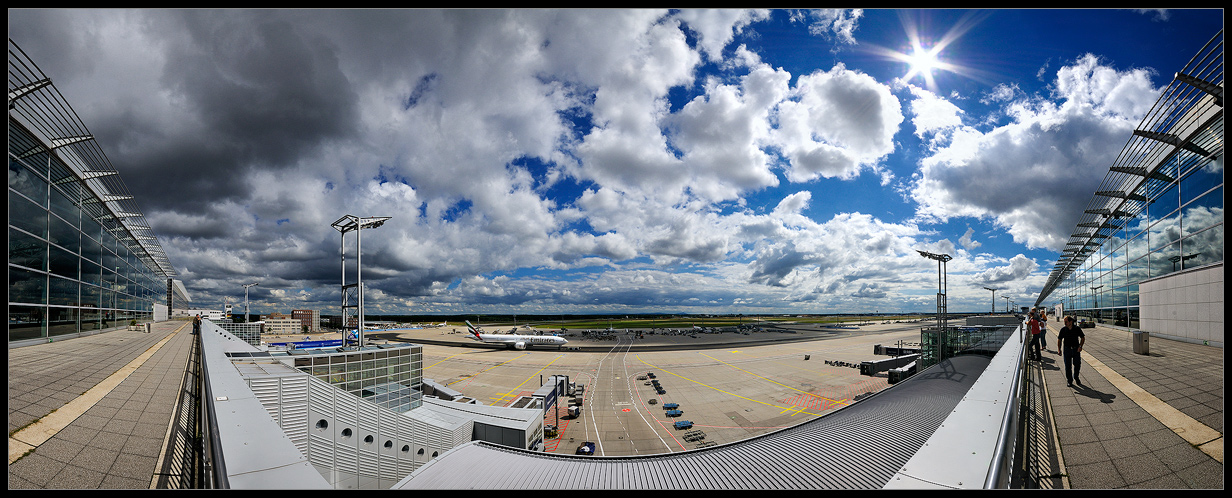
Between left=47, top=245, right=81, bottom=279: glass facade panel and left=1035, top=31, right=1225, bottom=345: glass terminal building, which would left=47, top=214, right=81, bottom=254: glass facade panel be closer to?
left=47, top=245, right=81, bottom=279: glass facade panel

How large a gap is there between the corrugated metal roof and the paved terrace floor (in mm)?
2158

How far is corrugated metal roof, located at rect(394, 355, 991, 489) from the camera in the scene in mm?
5832

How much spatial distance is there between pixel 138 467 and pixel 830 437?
460 inches

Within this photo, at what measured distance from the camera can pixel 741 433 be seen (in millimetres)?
24719

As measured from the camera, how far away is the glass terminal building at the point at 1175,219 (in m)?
13.4

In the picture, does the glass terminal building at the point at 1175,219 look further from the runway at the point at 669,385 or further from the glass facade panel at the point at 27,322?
the glass facade panel at the point at 27,322

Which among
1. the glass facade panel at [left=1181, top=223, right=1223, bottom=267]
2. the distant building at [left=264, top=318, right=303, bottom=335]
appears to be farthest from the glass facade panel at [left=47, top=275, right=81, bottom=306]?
the distant building at [left=264, top=318, right=303, bottom=335]

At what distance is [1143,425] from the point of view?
5758mm

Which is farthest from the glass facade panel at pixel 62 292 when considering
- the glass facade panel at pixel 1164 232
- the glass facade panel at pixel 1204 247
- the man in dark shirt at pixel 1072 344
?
the glass facade panel at pixel 1164 232

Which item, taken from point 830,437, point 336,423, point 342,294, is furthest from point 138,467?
point 342,294

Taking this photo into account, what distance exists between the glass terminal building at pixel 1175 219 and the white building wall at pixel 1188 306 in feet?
0.14

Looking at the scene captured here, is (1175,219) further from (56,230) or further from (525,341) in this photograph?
(525,341)

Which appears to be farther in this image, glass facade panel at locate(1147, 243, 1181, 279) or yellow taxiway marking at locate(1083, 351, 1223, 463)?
glass facade panel at locate(1147, 243, 1181, 279)
